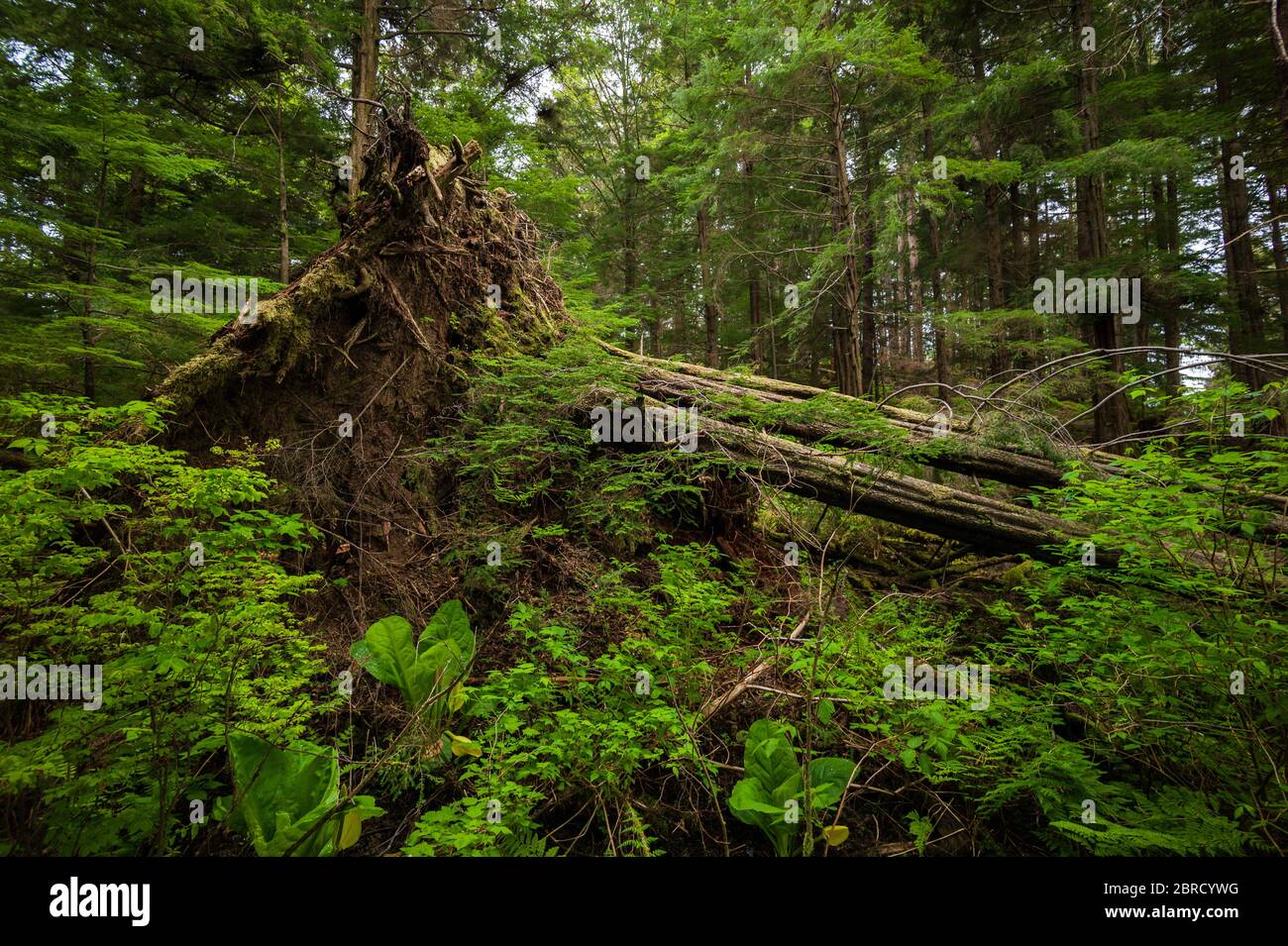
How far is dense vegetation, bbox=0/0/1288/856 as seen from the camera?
221 centimetres

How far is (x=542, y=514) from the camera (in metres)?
4.20

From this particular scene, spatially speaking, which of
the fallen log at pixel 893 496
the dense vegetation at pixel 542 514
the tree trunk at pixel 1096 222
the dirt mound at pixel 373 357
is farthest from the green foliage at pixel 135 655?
the tree trunk at pixel 1096 222

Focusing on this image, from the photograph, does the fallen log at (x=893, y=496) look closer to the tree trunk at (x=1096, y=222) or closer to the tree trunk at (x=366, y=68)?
the tree trunk at (x=1096, y=222)

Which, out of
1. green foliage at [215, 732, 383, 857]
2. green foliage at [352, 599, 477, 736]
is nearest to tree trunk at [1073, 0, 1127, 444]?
green foliage at [352, 599, 477, 736]

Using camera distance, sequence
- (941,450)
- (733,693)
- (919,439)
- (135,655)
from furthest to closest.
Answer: (919,439) < (941,450) < (733,693) < (135,655)

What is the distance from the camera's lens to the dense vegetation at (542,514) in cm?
221

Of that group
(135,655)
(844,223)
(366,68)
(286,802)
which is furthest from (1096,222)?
(135,655)

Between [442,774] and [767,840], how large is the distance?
1777mm

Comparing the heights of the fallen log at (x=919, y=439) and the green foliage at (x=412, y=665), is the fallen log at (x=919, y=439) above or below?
above

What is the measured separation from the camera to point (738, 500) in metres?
4.63

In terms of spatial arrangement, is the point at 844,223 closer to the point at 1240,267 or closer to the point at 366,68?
the point at 366,68

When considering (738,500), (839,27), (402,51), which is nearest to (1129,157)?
(839,27)

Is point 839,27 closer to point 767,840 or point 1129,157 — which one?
point 1129,157

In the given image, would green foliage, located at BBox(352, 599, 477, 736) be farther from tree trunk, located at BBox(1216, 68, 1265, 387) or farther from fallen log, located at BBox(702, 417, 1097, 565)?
tree trunk, located at BBox(1216, 68, 1265, 387)
